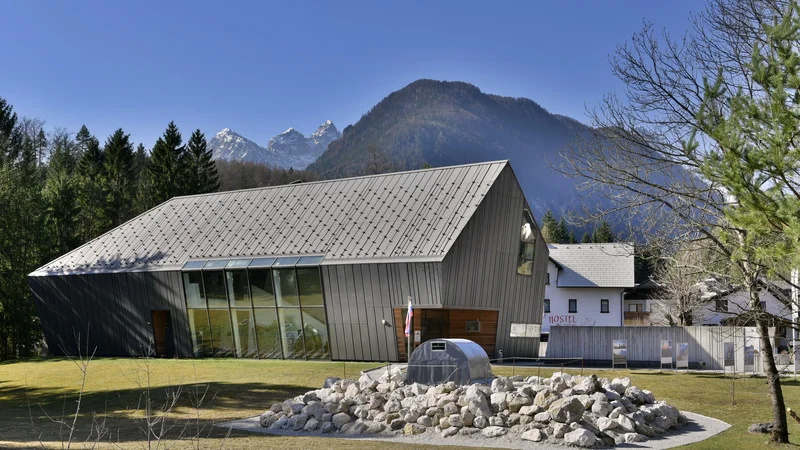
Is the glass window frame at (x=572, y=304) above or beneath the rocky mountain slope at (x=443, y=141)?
beneath

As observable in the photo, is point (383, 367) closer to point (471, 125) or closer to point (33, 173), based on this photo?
point (33, 173)

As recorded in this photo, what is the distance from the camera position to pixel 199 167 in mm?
70750

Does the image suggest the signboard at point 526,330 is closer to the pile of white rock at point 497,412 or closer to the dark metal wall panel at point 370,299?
the dark metal wall panel at point 370,299

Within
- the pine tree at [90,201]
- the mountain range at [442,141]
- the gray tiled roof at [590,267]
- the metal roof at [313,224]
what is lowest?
the gray tiled roof at [590,267]

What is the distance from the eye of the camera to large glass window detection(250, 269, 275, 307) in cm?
3475

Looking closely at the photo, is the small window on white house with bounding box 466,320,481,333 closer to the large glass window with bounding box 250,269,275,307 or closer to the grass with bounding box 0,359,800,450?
the grass with bounding box 0,359,800,450

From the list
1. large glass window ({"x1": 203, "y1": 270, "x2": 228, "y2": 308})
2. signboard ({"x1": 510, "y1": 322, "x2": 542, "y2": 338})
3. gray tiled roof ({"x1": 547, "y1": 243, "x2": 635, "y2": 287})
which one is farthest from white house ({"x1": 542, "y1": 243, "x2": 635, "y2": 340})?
large glass window ({"x1": 203, "y1": 270, "x2": 228, "y2": 308})

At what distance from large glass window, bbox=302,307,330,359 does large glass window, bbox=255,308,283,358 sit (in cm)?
161

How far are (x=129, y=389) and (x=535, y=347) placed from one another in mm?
17674

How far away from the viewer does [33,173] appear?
59750mm

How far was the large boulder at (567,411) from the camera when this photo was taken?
16750 mm

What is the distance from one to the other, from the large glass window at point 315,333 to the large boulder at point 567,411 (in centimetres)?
1783

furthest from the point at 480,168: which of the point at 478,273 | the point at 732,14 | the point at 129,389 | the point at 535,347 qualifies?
the point at 732,14

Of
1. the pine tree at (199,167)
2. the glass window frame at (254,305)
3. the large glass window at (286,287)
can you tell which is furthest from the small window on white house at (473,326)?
the pine tree at (199,167)
